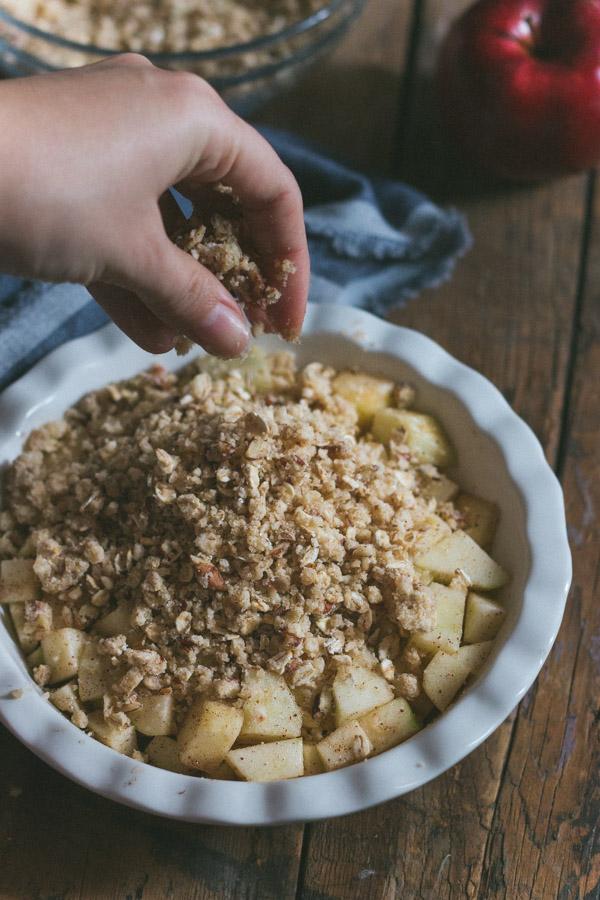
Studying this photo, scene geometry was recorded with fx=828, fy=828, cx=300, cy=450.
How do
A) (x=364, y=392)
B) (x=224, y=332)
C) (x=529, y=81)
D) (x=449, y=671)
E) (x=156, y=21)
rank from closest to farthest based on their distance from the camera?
(x=224, y=332) → (x=449, y=671) → (x=364, y=392) → (x=529, y=81) → (x=156, y=21)

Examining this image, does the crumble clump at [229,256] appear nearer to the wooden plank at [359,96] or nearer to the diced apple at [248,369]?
the diced apple at [248,369]

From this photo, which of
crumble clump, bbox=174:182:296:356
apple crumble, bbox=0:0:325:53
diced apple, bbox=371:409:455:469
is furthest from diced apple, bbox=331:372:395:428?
apple crumble, bbox=0:0:325:53

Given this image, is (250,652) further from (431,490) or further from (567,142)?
(567,142)

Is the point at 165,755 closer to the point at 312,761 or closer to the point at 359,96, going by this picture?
the point at 312,761

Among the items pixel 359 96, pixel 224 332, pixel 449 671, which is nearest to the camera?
pixel 224 332

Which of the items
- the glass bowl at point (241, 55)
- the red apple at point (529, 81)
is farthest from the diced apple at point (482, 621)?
the glass bowl at point (241, 55)

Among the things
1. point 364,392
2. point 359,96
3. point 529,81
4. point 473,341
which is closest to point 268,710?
point 364,392

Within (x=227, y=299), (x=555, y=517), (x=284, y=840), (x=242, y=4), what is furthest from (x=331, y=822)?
(x=242, y=4)
